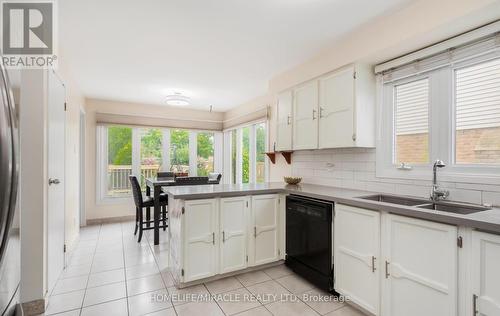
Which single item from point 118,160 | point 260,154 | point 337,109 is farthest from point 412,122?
point 118,160

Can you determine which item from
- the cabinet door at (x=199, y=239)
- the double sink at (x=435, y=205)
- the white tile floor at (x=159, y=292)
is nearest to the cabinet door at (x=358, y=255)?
the white tile floor at (x=159, y=292)

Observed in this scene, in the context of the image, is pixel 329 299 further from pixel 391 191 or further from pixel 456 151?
pixel 456 151

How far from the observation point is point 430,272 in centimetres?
144

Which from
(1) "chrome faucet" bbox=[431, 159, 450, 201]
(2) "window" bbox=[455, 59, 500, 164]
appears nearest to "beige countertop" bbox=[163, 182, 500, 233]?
(1) "chrome faucet" bbox=[431, 159, 450, 201]

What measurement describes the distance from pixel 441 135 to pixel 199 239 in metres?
2.19

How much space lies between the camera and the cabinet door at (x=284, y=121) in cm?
307

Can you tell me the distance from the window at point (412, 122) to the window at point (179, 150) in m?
4.24

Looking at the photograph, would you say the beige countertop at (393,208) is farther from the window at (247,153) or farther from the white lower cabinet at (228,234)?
the window at (247,153)

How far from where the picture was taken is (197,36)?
2.32m

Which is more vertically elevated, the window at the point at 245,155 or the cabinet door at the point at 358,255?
the window at the point at 245,155

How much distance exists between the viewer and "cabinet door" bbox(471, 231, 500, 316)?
118 cm

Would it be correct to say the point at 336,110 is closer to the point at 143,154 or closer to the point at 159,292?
the point at 159,292

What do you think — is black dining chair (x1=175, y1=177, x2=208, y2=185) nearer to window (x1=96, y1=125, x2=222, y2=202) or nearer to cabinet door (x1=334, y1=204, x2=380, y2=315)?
cabinet door (x1=334, y1=204, x2=380, y2=315)

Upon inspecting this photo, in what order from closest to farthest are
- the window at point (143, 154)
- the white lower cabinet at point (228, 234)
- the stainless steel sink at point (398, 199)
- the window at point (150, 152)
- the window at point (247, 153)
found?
the stainless steel sink at point (398, 199), the white lower cabinet at point (228, 234), the window at point (247, 153), the window at point (143, 154), the window at point (150, 152)
